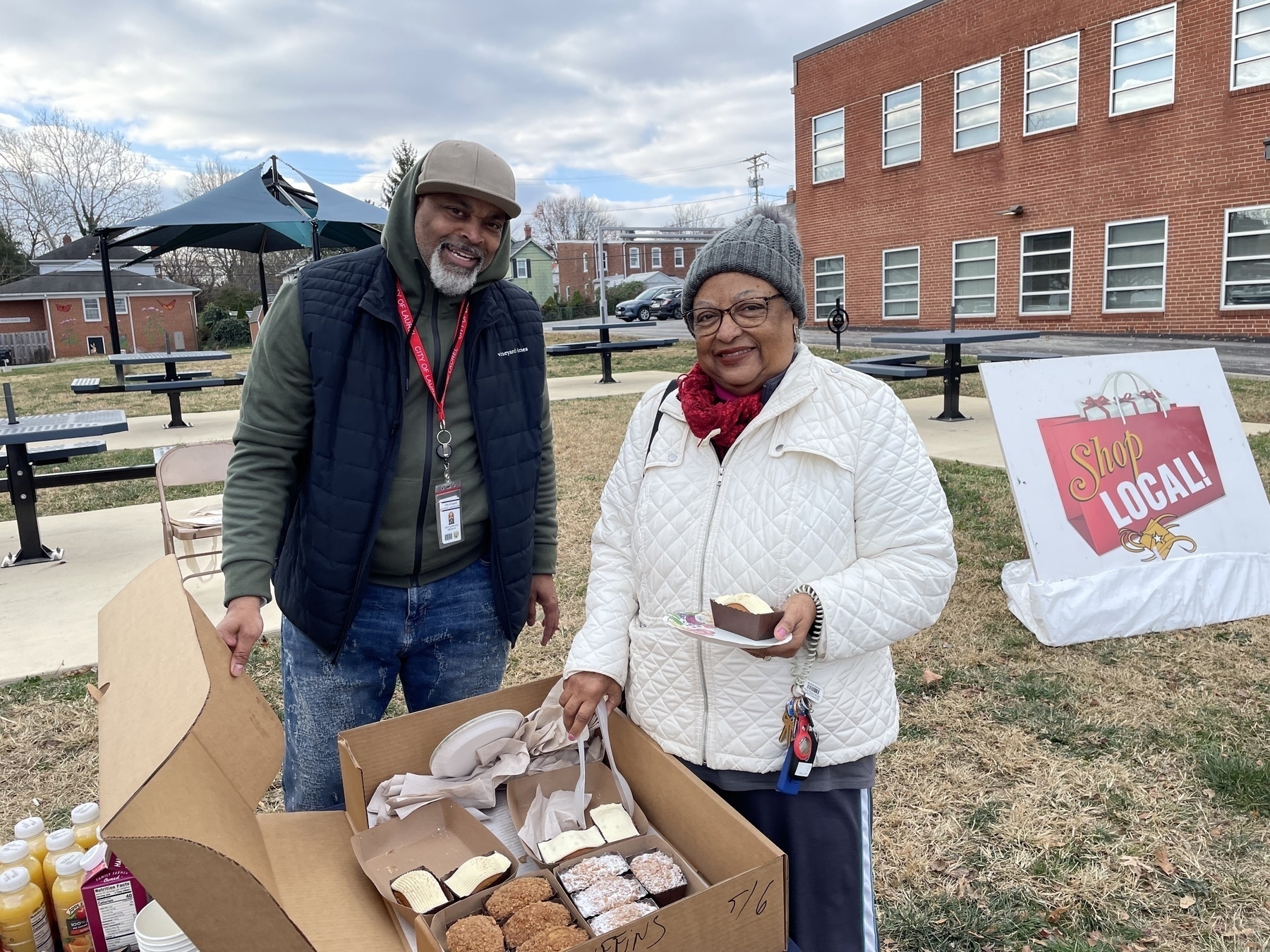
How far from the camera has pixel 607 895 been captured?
1.42 m

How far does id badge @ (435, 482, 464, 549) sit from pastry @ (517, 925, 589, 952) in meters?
0.96

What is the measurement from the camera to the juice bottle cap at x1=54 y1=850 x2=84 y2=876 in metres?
1.55

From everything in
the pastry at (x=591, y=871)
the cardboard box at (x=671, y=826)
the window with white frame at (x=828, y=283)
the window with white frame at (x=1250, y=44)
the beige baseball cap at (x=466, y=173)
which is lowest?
the pastry at (x=591, y=871)

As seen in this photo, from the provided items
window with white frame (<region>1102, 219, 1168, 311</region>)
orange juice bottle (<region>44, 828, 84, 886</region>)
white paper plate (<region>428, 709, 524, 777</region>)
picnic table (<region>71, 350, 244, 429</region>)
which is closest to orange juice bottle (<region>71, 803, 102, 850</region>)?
orange juice bottle (<region>44, 828, 84, 886</region>)

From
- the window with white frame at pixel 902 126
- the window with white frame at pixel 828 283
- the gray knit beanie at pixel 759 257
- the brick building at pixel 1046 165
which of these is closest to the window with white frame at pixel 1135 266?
the brick building at pixel 1046 165

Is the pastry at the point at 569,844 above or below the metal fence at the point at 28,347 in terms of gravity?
below

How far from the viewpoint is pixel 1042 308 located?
66.1 ft

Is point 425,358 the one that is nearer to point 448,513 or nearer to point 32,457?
point 448,513

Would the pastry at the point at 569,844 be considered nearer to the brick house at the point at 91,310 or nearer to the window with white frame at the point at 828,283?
the window with white frame at the point at 828,283

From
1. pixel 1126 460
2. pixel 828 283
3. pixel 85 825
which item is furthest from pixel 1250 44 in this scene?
pixel 85 825

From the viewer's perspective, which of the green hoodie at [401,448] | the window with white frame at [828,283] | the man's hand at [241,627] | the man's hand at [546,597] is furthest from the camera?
the window with white frame at [828,283]

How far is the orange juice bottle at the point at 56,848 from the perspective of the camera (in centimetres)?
162

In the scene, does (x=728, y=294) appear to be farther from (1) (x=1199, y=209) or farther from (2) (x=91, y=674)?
(1) (x=1199, y=209)

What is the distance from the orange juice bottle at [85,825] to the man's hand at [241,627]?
402 mm
